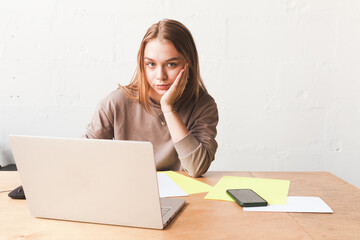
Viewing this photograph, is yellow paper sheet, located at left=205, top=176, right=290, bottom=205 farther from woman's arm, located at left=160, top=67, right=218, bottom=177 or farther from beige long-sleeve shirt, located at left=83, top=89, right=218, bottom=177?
beige long-sleeve shirt, located at left=83, top=89, right=218, bottom=177

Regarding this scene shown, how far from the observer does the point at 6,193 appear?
0.98 m

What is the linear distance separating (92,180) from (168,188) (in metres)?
0.34

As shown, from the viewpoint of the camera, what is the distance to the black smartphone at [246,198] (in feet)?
2.84

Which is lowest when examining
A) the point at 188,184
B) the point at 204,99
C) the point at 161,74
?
the point at 188,184

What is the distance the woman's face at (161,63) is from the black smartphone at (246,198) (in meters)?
0.55

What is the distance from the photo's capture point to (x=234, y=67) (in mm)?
1982

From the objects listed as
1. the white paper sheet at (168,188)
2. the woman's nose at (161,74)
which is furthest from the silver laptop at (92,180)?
the woman's nose at (161,74)

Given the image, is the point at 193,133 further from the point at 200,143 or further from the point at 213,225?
the point at 213,225

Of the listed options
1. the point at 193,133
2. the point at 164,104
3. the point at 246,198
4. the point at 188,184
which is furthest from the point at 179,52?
the point at 246,198

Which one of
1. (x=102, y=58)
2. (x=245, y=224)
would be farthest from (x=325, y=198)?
(x=102, y=58)

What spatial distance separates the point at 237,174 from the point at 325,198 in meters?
0.31

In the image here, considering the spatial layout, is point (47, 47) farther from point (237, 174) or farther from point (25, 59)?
point (237, 174)

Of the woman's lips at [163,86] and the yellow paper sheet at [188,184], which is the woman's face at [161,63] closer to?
the woman's lips at [163,86]

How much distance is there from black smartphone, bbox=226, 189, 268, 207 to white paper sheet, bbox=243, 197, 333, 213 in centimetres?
1
